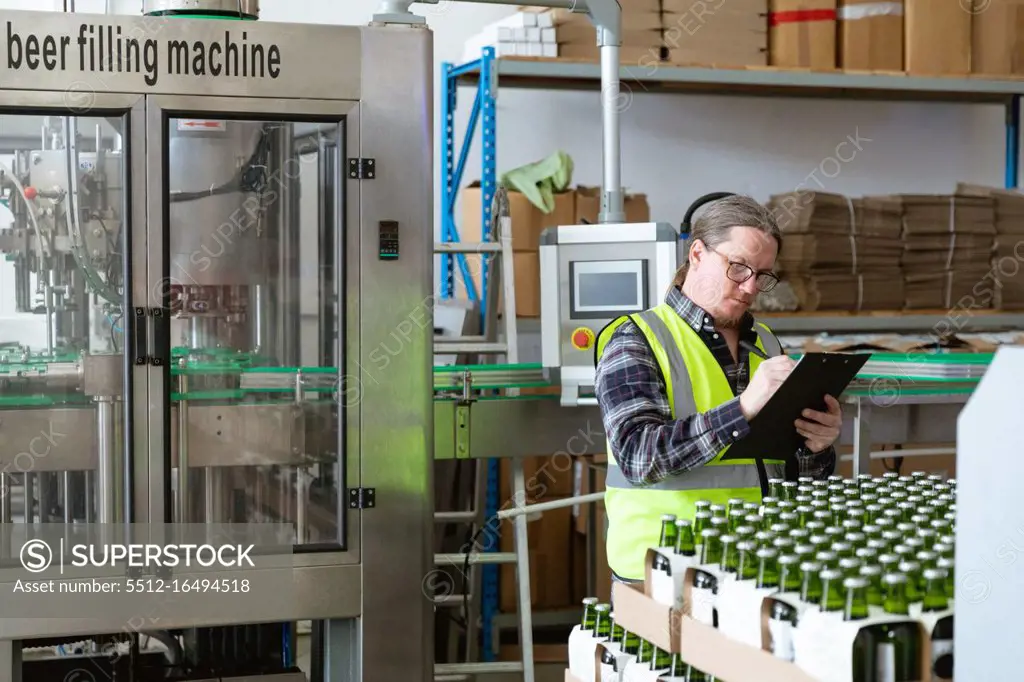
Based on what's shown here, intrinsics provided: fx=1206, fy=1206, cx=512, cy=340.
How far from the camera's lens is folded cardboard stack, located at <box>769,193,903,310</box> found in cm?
519

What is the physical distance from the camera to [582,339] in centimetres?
345

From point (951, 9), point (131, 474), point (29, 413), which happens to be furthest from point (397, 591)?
point (951, 9)

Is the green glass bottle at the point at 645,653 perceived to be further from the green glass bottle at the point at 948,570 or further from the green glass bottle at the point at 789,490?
the green glass bottle at the point at 948,570

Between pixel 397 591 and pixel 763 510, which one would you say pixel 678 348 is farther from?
pixel 397 591

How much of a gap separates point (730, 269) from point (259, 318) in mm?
1299

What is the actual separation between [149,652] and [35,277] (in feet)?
4.05

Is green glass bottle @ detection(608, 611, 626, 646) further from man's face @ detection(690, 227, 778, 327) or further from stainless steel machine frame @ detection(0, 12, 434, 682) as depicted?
stainless steel machine frame @ detection(0, 12, 434, 682)

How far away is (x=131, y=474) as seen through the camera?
9.61 feet

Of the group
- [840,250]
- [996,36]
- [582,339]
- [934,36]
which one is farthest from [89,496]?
[996,36]

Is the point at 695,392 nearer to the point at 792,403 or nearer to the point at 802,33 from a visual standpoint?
the point at 792,403

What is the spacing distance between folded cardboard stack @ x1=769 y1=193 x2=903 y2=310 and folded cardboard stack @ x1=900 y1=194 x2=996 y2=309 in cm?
7

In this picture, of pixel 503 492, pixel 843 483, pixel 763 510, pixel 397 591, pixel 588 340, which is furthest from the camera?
pixel 503 492

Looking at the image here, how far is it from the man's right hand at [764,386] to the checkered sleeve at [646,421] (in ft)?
0.06

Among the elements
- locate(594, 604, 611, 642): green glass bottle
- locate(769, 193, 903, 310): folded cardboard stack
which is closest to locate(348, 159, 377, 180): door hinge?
locate(594, 604, 611, 642): green glass bottle
